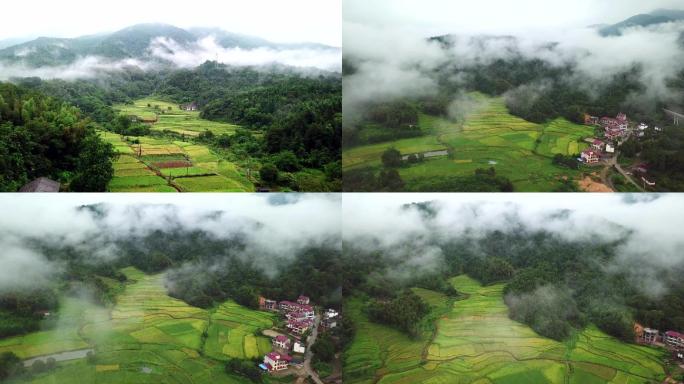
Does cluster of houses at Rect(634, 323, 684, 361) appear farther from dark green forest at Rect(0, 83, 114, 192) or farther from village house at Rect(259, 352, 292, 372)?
dark green forest at Rect(0, 83, 114, 192)

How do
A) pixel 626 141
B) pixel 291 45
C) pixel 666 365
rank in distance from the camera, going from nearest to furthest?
pixel 666 365 → pixel 626 141 → pixel 291 45

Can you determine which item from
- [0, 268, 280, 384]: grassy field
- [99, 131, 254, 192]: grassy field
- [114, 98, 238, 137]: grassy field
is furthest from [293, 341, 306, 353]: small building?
[114, 98, 238, 137]: grassy field

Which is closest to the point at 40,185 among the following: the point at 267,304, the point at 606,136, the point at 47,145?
the point at 47,145

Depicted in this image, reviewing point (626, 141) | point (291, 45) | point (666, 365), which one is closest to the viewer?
point (666, 365)

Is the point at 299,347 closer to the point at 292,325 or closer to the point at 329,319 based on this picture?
the point at 292,325

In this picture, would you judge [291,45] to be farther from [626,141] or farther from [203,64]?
[626,141]

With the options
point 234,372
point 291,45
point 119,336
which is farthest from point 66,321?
point 291,45

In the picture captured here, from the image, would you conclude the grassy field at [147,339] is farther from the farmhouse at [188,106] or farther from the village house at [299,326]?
the farmhouse at [188,106]
